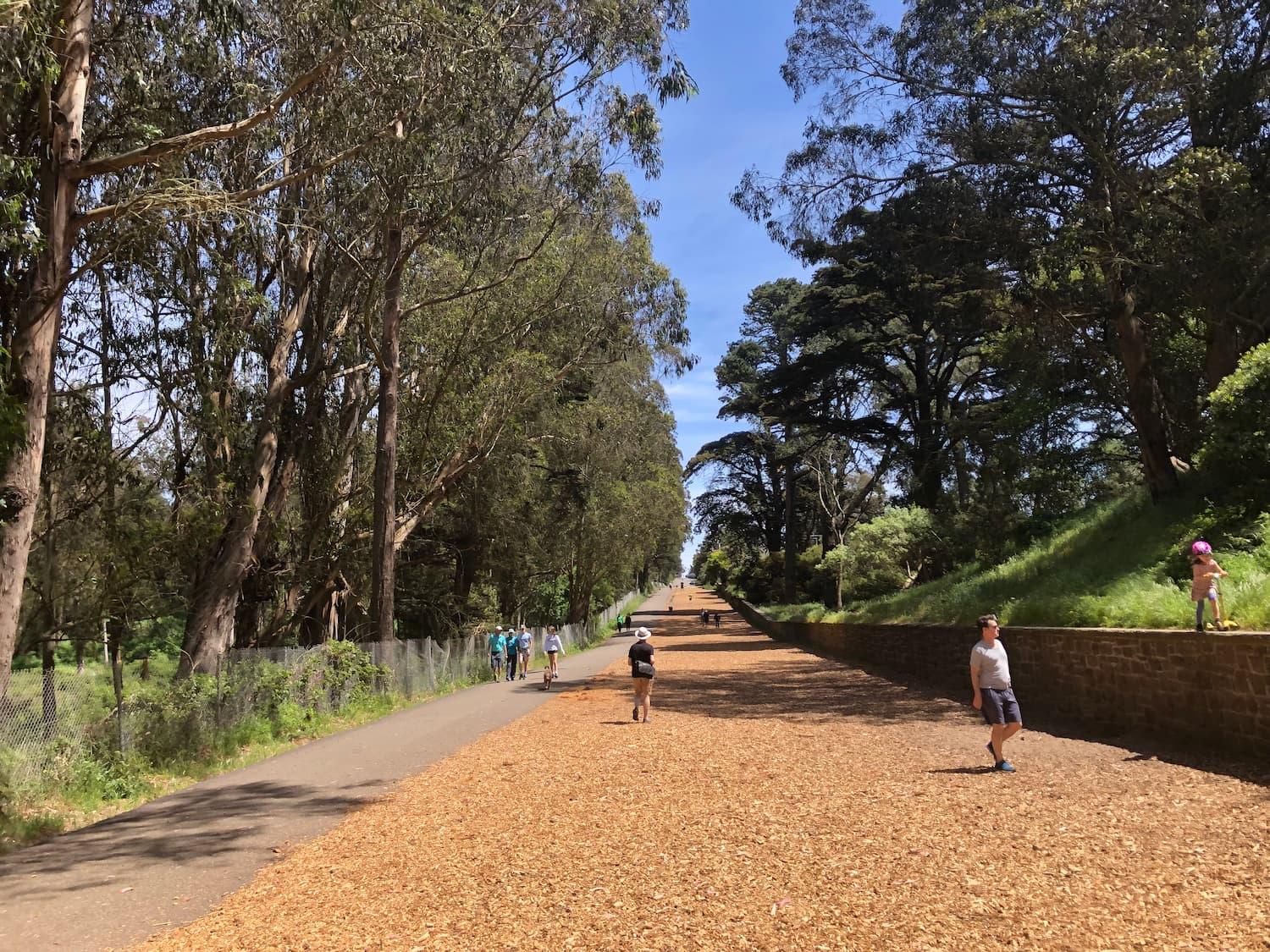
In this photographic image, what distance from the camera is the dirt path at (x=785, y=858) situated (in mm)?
4645

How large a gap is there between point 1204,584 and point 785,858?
5905 millimetres

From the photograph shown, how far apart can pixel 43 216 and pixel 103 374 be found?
521 centimetres

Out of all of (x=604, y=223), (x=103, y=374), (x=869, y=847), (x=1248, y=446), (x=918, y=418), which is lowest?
(x=869, y=847)

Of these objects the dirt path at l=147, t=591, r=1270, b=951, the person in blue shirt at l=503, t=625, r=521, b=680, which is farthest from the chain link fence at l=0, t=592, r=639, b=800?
the person in blue shirt at l=503, t=625, r=521, b=680

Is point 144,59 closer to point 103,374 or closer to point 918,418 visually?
point 103,374

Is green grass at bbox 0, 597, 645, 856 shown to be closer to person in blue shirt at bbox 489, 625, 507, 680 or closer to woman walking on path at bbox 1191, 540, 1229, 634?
person in blue shirt at bbox 489, 625, 507, 680

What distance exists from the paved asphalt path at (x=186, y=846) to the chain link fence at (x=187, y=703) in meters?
0.85

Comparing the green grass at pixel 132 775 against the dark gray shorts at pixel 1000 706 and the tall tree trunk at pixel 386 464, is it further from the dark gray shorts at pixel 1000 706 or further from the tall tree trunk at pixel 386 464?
the dark gray shorts at pixel 1000 706

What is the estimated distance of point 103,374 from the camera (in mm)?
13617

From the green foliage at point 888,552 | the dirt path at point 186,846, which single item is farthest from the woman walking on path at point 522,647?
the green foliage at point 888,552

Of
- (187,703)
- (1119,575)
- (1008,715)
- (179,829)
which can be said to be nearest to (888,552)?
(1119,575)

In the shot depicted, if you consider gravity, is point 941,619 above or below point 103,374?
below

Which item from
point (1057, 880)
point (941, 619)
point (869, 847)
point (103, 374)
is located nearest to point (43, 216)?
point (103, 374)

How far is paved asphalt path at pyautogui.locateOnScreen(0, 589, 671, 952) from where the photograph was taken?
214 inches
